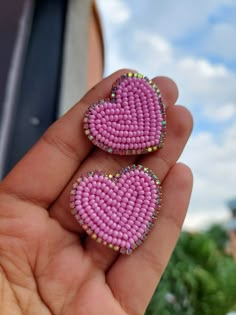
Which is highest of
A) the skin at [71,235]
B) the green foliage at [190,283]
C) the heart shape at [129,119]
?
the heart shape at [129,119]

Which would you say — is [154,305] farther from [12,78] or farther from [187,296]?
[12,78]

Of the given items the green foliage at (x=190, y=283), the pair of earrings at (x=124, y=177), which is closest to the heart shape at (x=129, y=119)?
the pair of earrings at (x=124, y=177)

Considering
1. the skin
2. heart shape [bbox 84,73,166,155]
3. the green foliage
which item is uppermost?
heart shape [bbox 84,73,166,155]

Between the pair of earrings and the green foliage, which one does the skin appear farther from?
the green foliage

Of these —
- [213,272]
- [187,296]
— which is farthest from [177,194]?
[213,272]

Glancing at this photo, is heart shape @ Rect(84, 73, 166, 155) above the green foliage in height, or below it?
above

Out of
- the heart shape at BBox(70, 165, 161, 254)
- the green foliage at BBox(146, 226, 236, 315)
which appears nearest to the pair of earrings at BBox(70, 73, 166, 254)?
the heart shape at BBox(70, 165, 161, 254)

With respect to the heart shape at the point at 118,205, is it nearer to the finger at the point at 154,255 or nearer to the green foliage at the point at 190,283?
the finger at the point at 154,255
